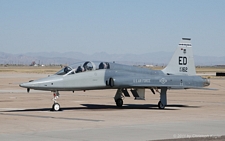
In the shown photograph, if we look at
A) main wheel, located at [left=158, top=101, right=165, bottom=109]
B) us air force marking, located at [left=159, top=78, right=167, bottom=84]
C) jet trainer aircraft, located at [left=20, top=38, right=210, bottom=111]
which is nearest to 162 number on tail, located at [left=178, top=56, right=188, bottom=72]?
jet trainer aircraft, located at [left=20, top=38, right=210, bottom=111]

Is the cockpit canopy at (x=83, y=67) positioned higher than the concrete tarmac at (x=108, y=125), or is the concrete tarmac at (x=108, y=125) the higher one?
the cockpit canopy at (x=83, y=67)

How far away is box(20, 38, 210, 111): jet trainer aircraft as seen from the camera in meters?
24.8

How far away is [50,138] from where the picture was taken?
48.2 ft

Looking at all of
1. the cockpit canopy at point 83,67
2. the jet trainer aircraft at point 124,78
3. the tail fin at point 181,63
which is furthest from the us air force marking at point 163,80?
the cockpit canopy at point 83,67

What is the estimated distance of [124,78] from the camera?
26.5 metres

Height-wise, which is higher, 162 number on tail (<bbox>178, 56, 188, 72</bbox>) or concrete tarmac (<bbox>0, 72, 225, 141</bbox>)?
162 number on tail (<bbox>178, 56, 188, 72</bbox>)

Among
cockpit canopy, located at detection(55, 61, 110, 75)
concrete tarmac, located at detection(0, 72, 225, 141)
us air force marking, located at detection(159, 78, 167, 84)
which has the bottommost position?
concrete tarmac, located at detection(0, 72, 225, 141)

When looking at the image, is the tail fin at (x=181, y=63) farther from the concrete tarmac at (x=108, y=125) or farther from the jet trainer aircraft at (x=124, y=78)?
the concrete tarmac at (x=108, y=125)

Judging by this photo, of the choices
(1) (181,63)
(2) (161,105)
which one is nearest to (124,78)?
(2) (161,105)

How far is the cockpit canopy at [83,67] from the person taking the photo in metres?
25.3

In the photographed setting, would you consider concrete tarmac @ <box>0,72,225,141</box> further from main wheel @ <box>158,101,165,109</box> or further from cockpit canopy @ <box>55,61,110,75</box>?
main wheel @ <box>158,101,165,109</box>

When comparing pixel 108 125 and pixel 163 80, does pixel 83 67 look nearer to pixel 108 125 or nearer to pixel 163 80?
pixel 163 80

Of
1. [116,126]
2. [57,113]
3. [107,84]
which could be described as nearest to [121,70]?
[107,84]

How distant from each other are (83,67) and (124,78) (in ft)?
7.34
